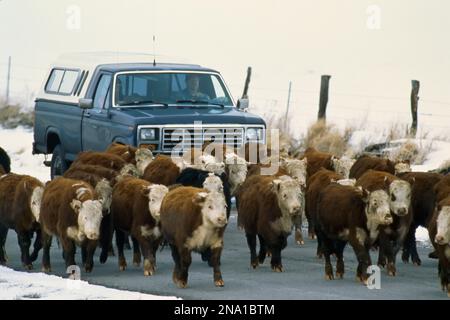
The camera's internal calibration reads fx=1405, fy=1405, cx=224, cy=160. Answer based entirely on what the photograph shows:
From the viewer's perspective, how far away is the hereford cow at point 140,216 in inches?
652

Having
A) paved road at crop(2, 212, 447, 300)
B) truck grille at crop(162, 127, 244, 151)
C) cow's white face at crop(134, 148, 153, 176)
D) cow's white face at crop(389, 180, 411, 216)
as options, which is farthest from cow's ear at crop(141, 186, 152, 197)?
truck grille at crop(162, 127, 244, 151)

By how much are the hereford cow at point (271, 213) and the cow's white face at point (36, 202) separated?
8.21 feet

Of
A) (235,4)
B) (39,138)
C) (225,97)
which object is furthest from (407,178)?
(235,4)

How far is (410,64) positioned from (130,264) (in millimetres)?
42460

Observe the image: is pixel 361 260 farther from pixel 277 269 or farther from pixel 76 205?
pixel 76 205

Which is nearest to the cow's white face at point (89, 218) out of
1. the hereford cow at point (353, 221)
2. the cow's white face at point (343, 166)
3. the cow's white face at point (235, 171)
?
the hereford cow at point (353, 221)

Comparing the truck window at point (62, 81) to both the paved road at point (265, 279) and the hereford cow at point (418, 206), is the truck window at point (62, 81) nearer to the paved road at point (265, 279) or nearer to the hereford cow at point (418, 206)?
the paved road at point (265, 279)

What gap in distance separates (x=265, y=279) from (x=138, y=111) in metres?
6.89

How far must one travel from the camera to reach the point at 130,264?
17.5 meters

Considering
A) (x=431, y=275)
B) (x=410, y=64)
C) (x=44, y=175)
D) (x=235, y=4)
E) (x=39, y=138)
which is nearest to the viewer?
(x=431, y=275)

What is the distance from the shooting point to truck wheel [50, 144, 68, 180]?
24234 mm

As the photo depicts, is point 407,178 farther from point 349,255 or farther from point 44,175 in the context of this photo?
point 44,175

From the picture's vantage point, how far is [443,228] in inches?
582

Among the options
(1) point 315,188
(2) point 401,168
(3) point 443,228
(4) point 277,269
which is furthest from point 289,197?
(2) point 401,168
